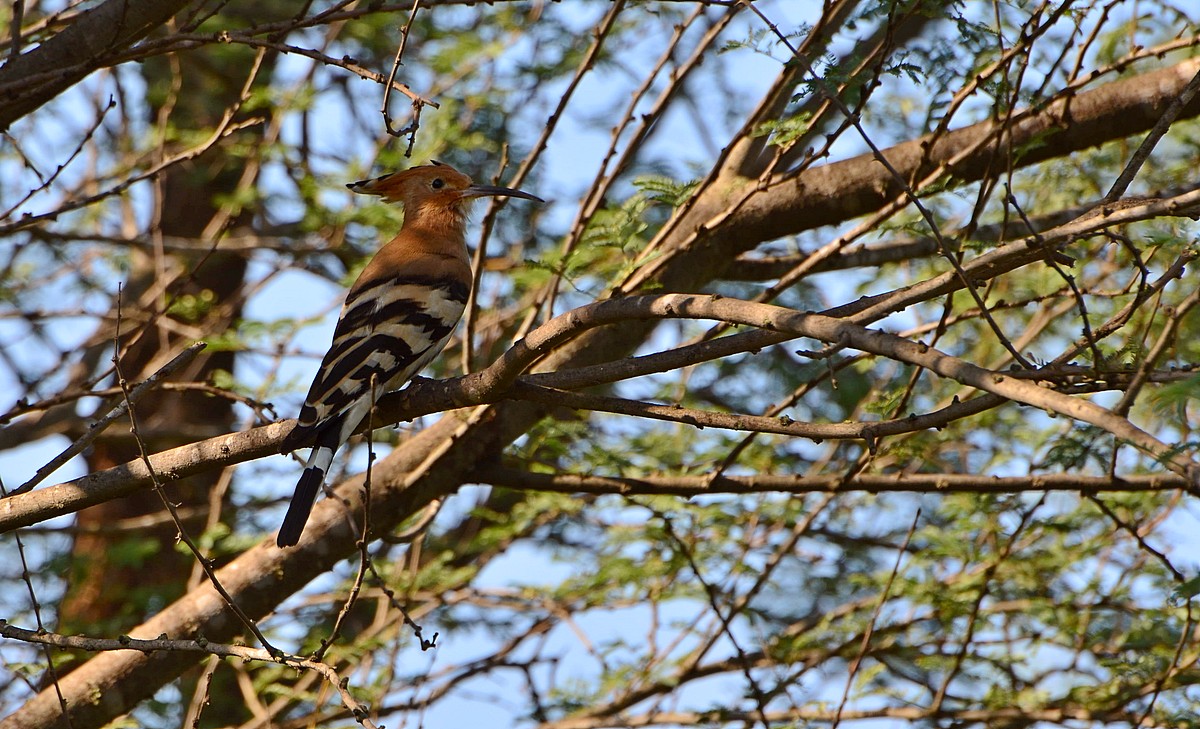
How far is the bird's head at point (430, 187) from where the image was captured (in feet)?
15.8

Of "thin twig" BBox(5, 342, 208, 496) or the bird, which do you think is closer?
"thin twig" BBox(5, 342, 208, 496)

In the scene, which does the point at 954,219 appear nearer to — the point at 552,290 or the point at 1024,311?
the point at 1024,311

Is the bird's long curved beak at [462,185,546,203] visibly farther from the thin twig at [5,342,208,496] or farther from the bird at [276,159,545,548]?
the thin twig at [5,342,208,496]

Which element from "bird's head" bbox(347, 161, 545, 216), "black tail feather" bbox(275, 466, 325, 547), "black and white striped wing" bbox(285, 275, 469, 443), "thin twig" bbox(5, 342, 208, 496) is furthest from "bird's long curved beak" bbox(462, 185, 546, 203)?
"thin twig" bbox(5, 342, 208, 496)

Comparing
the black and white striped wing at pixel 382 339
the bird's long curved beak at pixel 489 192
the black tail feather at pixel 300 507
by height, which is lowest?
the black tail feather at pixel 300 507

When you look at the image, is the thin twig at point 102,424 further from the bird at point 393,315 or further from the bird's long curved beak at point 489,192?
the bird's long curved beak at point 489,192

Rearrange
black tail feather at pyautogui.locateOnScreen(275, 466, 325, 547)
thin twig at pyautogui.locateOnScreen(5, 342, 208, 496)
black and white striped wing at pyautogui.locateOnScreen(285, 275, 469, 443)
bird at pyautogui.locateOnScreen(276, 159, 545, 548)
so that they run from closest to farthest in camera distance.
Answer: thin twig at pyautogui.locateOnScreen(5, 342, 208, 496)
black tail feather at pyautogui.locateOnScreen(275, 466, 325, 547)
bird at pyautogui.locateOnScreen(276, 159, 545, 548)
black and white striped wing at pyautogui.locateOnScreen(285, 275, 469, 443)

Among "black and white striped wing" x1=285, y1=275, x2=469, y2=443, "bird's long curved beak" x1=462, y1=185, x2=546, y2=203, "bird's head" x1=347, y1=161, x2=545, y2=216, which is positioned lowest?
"black and white striped wing" x1=285, y1=275, x2=469, y2=443

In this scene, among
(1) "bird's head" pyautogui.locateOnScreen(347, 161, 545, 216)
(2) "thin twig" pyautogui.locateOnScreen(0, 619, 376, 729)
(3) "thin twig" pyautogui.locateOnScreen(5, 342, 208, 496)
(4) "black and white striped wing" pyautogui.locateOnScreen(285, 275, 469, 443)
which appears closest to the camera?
(2) "thin twig" pyautogui.locateOnScreen(0, 619, 376, 729)

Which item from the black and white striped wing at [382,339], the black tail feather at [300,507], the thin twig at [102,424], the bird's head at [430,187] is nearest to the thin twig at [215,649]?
the thin twig at [102,424]

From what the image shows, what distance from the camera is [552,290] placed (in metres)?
3.93

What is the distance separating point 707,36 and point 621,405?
61.9 inches

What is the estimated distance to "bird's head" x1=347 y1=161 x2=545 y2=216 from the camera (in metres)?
4.80

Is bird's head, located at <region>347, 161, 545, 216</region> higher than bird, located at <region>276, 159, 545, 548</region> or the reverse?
higher
